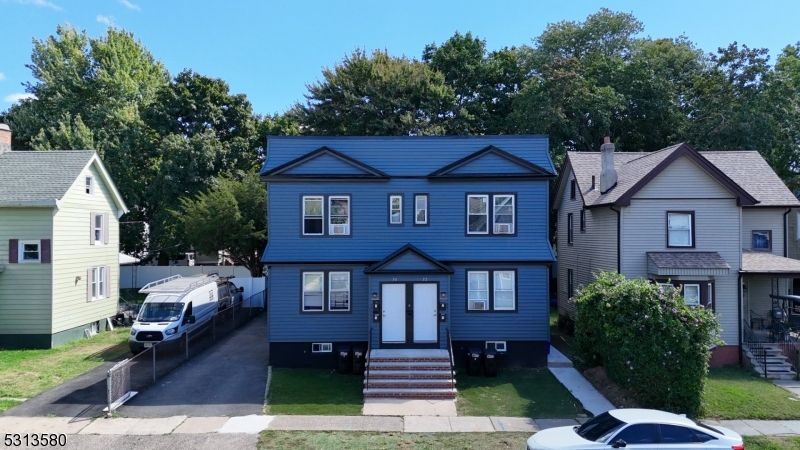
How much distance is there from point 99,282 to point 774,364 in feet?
98.1

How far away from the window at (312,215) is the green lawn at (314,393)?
5.11 metres

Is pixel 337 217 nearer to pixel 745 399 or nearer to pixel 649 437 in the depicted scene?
pixel 649 437

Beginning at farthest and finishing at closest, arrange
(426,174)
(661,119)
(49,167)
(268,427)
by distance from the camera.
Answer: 1. (661,119)
2. (49,167)
3. (426,174)
4. (268,427)

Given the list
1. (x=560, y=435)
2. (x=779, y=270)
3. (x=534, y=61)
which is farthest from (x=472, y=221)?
(x=534, y=61)

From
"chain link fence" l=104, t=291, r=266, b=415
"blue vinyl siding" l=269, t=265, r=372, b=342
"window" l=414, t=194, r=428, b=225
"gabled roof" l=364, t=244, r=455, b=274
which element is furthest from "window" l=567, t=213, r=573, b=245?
"chain link fence" l=104, t=291, r=266, b=415

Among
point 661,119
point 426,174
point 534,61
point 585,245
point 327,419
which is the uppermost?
point 534,61

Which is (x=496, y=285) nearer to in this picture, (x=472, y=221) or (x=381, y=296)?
(x=472, y=221)

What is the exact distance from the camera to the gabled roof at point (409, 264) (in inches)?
688

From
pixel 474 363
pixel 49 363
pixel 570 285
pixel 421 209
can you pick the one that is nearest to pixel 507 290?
pixel 474 363

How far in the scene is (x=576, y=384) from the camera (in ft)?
53.9

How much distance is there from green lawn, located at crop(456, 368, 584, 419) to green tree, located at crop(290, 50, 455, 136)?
21650 mm

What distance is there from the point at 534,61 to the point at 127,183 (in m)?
33.8

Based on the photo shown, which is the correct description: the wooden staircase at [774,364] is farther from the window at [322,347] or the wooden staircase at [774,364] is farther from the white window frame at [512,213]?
the window at [322,347]

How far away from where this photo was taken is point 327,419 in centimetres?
1319
